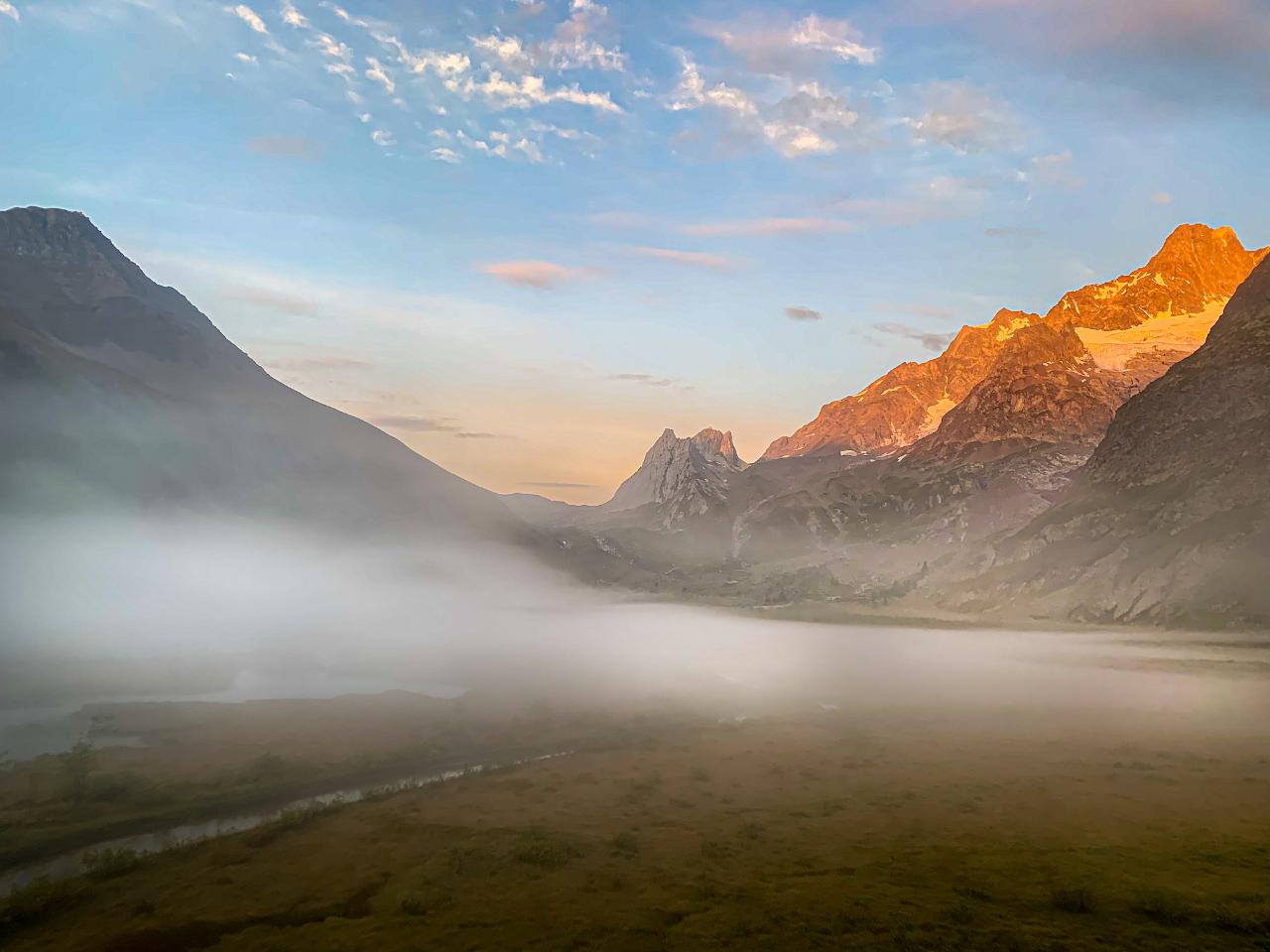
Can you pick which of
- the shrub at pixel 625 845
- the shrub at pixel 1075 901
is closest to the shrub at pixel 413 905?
the shrub at pixel 625 845

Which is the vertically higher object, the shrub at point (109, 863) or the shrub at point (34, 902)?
the shrub at point (34, 902)

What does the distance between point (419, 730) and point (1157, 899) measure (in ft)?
258

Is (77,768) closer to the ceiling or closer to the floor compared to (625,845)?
closer to the floor

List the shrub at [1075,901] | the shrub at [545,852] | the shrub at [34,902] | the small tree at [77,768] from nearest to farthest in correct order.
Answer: the shrub at [1075,901]
the shrub at [34,902]
the shrub at [545,852]
the small tree at [77,768]

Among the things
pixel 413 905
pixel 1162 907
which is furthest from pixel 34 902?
pixel 1162 907

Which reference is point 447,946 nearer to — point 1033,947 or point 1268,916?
point 1033,947

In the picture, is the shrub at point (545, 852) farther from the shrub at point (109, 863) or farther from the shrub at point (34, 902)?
the shrub at point (34, 902)

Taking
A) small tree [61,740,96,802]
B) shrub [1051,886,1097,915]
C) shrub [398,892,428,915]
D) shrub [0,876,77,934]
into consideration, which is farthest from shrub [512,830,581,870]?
small tree [61,740,96,802]

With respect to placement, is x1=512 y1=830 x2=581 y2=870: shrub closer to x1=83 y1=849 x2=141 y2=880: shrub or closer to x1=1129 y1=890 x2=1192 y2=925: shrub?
x1=83 y1=849 x2=141 y2=880: shrub

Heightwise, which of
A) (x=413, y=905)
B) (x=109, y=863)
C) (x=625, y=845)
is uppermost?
(x=413, y=905)

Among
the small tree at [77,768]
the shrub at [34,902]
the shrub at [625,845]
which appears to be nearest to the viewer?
the shrub at [34,902]

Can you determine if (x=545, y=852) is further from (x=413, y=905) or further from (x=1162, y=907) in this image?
(x=1162, y=907)

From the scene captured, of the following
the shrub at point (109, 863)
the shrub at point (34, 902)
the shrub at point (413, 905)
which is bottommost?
the shrub at point (109, 863)

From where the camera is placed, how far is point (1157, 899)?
40188mm
